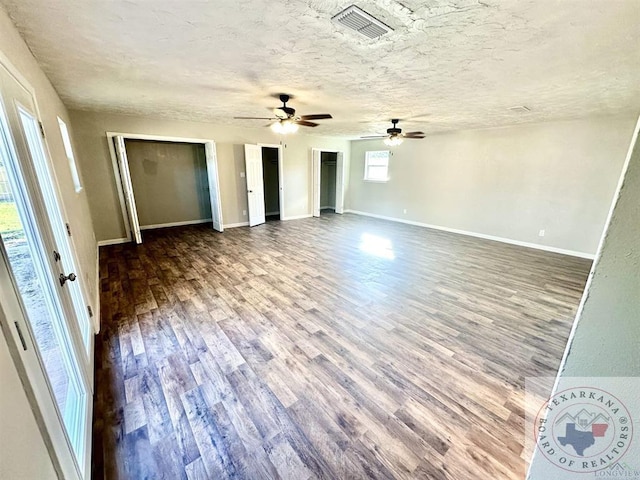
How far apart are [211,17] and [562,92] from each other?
3.71 meters

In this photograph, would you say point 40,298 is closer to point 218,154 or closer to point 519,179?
point 218,154

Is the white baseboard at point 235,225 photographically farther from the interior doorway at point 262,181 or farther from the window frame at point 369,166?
the window frame at point 369,166

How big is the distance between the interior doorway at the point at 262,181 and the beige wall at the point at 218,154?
0.66 feet

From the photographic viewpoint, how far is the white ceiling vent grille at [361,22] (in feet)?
5.05

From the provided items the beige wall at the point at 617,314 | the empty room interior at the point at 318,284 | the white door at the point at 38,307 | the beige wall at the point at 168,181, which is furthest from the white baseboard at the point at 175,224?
the beige wall at the point at 617,314

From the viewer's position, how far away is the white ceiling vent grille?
1.54 metres

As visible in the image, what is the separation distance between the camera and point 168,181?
250 inches

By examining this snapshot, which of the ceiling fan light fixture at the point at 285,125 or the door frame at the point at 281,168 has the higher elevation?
the ceiling fan light fixture at the point at 285,125

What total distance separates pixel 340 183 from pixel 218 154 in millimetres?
3924

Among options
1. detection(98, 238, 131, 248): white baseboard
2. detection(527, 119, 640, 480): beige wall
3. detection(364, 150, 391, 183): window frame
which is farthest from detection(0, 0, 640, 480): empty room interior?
detection(364, 150, 391, 183): window frame

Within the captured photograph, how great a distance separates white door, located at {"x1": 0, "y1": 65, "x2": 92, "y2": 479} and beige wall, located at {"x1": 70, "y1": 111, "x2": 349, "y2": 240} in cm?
360

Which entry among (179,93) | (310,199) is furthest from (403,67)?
(310,199)

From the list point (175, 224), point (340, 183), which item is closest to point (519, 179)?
point (340, 183)

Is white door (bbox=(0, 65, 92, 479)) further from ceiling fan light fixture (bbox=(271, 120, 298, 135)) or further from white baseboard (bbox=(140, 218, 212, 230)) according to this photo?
white baseboard (bbox=(140, 218, 212, 230))
